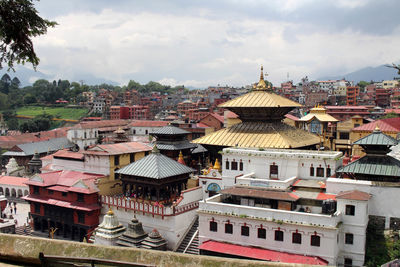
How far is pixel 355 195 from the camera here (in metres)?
22.1

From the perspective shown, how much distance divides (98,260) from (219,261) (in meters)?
1.89

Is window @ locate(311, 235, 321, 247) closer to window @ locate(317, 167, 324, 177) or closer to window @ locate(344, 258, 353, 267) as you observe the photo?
window @ locate(344, 258, 353, 267)

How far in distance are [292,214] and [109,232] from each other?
12.8 metres

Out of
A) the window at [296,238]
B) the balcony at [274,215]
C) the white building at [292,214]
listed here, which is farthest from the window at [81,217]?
the window at [296,238]

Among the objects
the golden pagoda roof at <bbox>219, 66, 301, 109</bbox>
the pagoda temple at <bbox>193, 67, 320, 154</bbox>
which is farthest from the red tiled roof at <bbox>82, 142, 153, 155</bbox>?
the golden pagoda roof at <bbox>219, 66, 301, 109</bbox>

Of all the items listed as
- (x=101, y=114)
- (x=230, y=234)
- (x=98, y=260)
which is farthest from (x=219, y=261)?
(x=101, y=114)

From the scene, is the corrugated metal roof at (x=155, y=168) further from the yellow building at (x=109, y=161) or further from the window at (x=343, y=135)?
the window at (x=343, y=135)

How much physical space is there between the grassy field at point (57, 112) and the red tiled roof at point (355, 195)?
115 meters

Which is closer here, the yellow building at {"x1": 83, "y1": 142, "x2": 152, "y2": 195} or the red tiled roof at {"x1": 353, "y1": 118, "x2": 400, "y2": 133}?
the yellow building at {"x1": 83, "y1": 142, "x2": 152, "y2": 195}

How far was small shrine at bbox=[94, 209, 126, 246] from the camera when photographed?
2662cm

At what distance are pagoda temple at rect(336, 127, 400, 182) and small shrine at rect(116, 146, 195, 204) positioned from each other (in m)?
12.1

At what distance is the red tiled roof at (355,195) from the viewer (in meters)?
21.9

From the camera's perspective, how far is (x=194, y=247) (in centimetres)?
2667

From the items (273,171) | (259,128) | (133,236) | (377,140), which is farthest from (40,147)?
(377,140)
